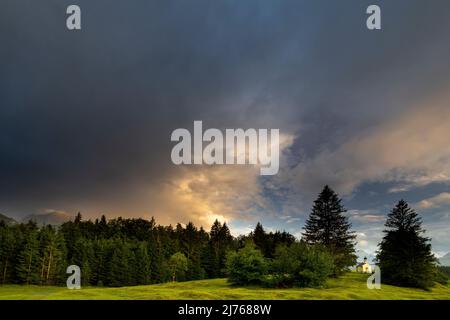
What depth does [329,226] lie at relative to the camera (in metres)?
74.5

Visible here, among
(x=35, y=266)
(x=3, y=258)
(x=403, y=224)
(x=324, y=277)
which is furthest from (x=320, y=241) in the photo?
(x=3, y=258)

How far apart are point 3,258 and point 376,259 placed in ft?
283

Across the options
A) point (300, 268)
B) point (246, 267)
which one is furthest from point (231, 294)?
point (300, 268)

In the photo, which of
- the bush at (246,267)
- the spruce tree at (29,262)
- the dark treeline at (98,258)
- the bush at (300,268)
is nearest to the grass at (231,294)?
the bush at (300,268)

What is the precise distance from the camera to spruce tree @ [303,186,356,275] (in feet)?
238

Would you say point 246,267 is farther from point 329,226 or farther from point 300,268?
point 329,226

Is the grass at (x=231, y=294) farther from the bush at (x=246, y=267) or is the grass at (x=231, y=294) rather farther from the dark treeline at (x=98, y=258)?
the dark treeline at (x=98, y=258)

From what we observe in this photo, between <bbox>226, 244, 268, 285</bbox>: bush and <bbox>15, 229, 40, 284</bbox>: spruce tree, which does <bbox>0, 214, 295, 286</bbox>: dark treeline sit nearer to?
<bbox>15, 229, 40, 284</bbox>: spruce tree

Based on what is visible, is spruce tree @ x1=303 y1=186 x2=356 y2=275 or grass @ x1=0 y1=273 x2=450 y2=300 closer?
grass @ x1=0 y1=273 x2=450 y2=300

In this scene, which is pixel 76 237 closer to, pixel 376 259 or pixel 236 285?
pixel 236 285

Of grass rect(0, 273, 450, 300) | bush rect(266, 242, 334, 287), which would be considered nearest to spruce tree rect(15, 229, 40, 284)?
grass rect(0, 273, 450, 300)

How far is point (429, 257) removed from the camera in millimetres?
59312

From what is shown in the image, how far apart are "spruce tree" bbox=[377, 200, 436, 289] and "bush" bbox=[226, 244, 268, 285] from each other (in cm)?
2427

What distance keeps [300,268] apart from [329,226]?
26740 mm
